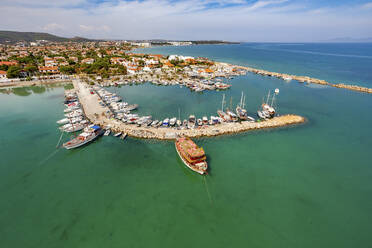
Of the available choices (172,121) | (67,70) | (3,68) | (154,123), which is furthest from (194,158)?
(3,68)

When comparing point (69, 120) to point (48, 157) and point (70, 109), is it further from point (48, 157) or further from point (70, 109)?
point (48, 157)

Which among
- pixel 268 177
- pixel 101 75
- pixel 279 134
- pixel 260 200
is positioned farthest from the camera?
pixel 101 75

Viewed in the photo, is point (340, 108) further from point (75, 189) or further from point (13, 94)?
point (13, 94)

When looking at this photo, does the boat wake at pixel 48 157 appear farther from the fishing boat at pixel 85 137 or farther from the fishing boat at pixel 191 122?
the fishing boat at pixel 191 122

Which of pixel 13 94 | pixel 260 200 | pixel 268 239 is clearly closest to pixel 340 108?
pixel 260 200

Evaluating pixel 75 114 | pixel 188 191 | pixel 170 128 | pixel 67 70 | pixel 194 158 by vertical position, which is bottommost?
pixel 188 191
